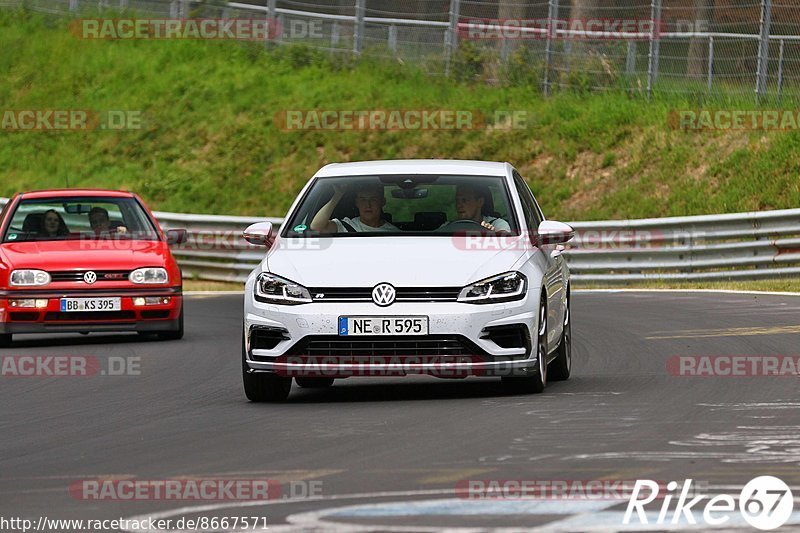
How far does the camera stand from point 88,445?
377 inches

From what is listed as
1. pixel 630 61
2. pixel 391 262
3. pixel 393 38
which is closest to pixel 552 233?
pixel 391 262

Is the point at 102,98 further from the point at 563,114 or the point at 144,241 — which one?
the point at 144,241

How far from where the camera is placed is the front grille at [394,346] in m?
10.9

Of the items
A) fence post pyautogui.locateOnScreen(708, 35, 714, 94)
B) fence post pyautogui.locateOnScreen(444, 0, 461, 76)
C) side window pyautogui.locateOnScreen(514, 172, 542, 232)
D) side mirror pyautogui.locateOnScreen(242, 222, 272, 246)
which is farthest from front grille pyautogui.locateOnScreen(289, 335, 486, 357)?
fence post pyautogui.locateOnScreen(444, 0, 461, 76)

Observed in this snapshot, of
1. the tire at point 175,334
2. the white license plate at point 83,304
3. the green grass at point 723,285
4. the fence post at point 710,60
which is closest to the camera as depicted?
the white license plate at point 83,304

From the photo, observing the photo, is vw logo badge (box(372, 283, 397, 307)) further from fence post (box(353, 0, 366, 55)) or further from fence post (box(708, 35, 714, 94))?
fence post (box(353, 0, 366, 55))

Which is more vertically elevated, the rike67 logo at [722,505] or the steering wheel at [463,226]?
the steering wheel at [463,226]

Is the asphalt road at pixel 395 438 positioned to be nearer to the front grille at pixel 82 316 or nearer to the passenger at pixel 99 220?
the front grille at pixel 82 316

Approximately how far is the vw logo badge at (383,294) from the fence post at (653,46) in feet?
69.9

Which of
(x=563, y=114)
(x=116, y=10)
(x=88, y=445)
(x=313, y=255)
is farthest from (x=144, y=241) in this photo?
(x=116, y=10)

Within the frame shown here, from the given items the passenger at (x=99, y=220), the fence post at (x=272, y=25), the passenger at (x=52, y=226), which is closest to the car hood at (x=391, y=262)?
the passenger at (x=99, y=220)

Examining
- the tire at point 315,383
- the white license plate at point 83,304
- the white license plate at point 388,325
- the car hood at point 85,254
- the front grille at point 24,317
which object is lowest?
the front grille at point 24,317

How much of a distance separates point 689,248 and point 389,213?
1377cm

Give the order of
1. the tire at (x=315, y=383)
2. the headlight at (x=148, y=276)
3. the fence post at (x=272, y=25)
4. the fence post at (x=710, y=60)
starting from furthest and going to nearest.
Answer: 1. the fence post at (x=272, y=25)
2. the fence post at (x=710, y=60)
3. the headlight at (x=148, y=276)
4. the tire at (x=315, y=383)
